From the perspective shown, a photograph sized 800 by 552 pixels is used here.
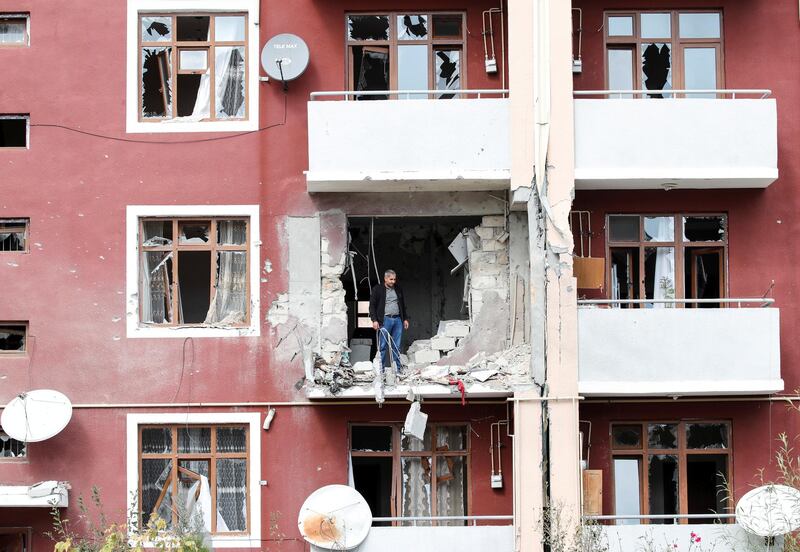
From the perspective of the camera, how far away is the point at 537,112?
17.9 m

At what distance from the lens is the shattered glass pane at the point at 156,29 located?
19156mm

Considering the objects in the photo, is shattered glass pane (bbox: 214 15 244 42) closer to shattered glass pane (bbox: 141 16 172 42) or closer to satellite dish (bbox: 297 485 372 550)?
shattered glass pane (bbox: 141 16 172 42)

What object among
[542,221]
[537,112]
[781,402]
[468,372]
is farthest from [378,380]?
[781,402]

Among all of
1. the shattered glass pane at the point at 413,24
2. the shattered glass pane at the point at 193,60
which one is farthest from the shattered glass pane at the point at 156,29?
the shattered glass pane at the point at 413,24

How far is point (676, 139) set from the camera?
18094 mm

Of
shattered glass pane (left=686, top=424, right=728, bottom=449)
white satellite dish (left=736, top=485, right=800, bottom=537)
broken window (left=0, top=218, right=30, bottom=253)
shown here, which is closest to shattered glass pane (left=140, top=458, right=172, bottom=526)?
broken window (left=0, top=218, right=30, bottom=253)

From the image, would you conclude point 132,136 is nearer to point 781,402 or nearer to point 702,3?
point 702,3

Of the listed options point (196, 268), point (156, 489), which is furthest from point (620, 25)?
point (156, 489)

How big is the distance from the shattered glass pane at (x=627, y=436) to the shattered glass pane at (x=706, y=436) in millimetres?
748

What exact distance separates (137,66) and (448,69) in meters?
4.81

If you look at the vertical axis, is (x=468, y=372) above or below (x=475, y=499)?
above

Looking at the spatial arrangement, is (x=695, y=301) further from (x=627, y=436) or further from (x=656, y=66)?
(x=656, y=66)

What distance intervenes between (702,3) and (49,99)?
33.5ft

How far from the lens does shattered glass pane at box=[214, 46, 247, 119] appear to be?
1911 centimetres
